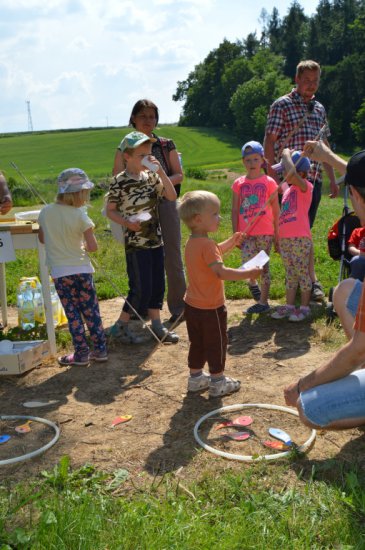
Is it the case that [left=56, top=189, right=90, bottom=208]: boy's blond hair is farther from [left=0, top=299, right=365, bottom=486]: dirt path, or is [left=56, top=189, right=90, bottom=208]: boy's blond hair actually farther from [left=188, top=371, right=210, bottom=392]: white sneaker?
[left=188, top=371, right=210, bottom=392]: white sneaker

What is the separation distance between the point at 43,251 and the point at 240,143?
61.3 metres

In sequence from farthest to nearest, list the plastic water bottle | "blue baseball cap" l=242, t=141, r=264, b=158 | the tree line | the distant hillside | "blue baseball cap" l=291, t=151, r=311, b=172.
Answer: the tree line → the distant hillside → the plastic water bottle → "blue baseball cap" l=242, t=141, r=264, b=158 → "blue baseball cap" l=291, t=151, r=311, b=172

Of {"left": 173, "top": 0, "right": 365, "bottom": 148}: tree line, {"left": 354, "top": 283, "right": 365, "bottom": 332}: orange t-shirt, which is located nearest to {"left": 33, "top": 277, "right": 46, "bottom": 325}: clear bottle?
{"left": 354, "top": 283, "right": 365, "bottom": 332}: orange t-shirt

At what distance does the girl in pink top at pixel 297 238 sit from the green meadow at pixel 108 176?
843 millimetres

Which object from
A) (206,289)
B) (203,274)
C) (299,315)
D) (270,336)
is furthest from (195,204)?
(299,315)

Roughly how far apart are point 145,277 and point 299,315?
4.91 ft

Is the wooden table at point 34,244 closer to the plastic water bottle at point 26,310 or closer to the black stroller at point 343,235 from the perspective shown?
the plastic water bottle at point 26,310

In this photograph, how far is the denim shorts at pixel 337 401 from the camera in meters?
3.04

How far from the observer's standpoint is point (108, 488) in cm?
303

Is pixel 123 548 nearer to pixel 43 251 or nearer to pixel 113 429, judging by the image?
pixel 113 429

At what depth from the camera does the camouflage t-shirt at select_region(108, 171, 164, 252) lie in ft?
16.7

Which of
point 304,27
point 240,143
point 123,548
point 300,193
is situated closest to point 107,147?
point 240,143

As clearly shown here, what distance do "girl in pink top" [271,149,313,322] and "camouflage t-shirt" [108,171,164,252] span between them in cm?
124

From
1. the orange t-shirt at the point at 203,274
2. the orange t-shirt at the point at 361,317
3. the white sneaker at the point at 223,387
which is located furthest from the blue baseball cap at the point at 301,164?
the orange t-shirt at the point at 361,317
